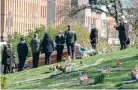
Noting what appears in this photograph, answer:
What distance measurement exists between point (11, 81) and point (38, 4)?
296 ft

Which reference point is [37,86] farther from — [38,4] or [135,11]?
[38,4]

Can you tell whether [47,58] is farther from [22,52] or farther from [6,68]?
[6,68]

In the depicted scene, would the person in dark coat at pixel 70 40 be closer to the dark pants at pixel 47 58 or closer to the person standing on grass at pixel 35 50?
the dark pants at pixel 47 58

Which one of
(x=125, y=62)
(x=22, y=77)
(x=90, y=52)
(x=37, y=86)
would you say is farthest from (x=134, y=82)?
(x=90, y=52)

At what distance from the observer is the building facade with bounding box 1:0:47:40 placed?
99188 millimetres

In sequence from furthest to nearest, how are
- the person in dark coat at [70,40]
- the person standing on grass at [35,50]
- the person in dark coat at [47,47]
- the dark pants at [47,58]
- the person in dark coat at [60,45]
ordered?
the person in dark coat at [60,45], the person in dark coat at [70,40], the person standing on grass at [35,50], the dark pants at [47,58], the person in dark coat at [47,47]

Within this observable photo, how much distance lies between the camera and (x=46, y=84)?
22.1 m

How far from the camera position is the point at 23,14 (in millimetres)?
108688

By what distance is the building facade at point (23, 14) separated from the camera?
99.2 metres

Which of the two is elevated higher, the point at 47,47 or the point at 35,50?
the point at 47,47

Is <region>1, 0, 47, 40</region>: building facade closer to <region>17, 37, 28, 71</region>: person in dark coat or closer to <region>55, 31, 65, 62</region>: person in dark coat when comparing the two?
<region>55, 31, 65, 62</region>: person in dark coat

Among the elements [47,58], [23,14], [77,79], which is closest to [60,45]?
[47,58]

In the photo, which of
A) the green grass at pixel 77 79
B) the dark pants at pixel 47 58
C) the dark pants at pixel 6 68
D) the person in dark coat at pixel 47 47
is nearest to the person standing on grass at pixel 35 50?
the person in dark coat at pixel 47 47

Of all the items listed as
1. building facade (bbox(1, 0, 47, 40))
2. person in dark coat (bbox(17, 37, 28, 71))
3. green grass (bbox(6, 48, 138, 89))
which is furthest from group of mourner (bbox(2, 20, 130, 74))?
building facade (bbox(1, 0, 47, 40))
